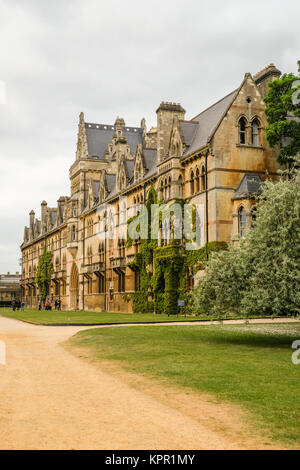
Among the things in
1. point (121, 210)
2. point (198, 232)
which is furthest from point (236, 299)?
point (121, 210)

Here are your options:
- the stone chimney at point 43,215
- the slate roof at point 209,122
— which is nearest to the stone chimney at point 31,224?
the stone chimney at point 43,215

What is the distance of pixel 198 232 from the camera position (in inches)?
1550

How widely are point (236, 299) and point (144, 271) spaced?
29.4 m

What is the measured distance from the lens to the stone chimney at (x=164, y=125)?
1812 inches

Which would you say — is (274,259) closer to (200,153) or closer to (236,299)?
(236,299)

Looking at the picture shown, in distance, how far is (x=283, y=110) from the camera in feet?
118

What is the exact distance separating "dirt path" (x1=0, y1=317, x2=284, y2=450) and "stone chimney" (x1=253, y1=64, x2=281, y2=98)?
34378 millimetres

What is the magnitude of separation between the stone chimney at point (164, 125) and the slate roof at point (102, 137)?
3225 cm

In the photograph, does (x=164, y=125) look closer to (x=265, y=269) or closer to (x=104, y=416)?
(x=265, y=269)

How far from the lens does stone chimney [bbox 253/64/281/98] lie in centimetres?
4212

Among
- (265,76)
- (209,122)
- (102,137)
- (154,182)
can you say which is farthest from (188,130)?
(102,137)

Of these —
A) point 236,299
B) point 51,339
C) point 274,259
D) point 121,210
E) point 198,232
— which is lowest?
point 51,339

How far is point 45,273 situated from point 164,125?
52.4m

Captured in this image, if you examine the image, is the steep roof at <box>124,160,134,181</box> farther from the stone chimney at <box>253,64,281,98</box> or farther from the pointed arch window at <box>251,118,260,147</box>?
the pointed arch window at <box>251,118,260,147</box>
